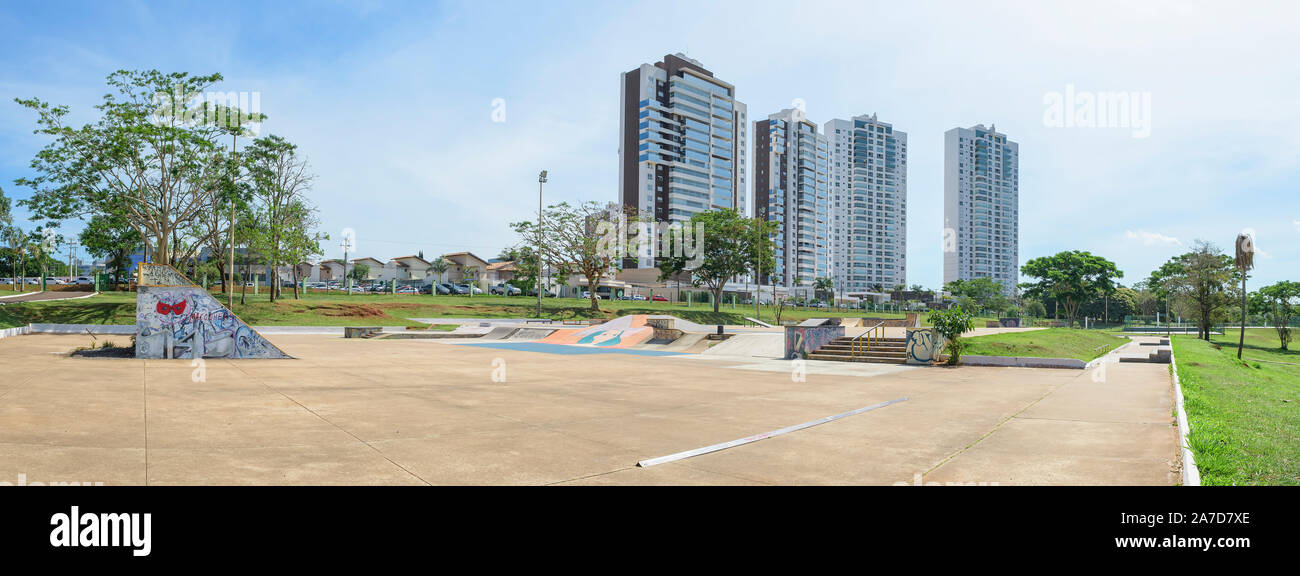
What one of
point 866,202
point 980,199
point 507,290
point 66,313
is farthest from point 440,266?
point 980,199

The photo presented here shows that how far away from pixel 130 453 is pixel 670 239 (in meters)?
53.5

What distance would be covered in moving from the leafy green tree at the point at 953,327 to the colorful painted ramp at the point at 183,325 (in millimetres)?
20137

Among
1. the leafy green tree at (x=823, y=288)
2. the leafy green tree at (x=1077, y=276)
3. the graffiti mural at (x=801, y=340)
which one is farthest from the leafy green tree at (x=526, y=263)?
the leafy green tree at (x=823, y=288)

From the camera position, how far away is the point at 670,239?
58.5 meters

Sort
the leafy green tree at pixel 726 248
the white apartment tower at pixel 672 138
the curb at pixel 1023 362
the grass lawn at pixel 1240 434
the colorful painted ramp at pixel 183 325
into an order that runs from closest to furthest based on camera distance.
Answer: the grass lawn at pixel 1240 434 → the colorful painted ramp at pixel 183 325 → the curb at pixel 1023 362 → the leafy green tree at pixel 726 248 → the white apartment tower at pixel 672 138

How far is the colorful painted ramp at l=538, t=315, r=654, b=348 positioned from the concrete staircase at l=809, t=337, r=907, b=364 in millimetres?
9636

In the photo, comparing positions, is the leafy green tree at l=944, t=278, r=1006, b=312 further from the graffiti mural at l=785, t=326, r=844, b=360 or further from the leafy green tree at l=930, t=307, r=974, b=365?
the leafy green tree at l=930, t=307, r=974, b=365

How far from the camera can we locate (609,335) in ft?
100

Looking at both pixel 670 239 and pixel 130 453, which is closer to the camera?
pixel 130 453

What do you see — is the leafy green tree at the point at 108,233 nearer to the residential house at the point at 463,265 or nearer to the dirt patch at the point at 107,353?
the dirt patch at the point at 107,353

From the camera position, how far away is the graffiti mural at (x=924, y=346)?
20.0 metres

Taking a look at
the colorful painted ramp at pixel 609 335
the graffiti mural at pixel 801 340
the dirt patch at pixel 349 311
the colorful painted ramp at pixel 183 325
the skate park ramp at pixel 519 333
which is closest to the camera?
the colorful painted ramp at pixel 183 325

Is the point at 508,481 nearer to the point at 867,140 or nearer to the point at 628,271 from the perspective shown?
the point at 628,271
